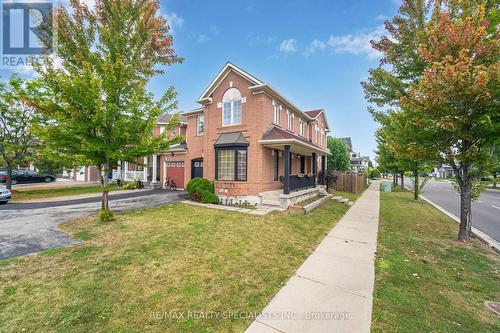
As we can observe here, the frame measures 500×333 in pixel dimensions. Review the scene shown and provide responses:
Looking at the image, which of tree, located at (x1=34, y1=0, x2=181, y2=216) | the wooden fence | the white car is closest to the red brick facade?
tree, located at (x1=34, y1=0, x2=181, y2=216)

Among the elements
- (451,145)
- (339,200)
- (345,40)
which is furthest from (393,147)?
(345,40)

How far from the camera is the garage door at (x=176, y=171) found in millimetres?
19814

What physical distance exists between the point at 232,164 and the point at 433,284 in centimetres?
1087

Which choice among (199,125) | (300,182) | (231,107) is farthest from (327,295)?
(199,125)

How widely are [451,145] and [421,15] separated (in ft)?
21.6

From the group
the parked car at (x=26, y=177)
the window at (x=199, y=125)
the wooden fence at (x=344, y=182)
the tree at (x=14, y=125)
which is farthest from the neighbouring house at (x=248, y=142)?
the parked car at (x=26, y=177)

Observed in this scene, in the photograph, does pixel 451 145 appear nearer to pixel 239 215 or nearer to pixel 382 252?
pixel 382 252

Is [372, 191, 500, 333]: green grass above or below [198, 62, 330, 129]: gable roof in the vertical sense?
below

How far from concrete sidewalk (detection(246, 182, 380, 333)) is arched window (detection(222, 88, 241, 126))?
9.81 m

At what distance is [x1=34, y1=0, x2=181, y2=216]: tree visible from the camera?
25.5ft

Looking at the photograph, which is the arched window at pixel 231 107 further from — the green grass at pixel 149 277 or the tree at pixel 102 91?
the green grass at pixel 149 277

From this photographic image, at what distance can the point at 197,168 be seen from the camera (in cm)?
1775

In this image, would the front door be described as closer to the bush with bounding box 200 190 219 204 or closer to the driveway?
the bush with bounding box 200 190 219 204

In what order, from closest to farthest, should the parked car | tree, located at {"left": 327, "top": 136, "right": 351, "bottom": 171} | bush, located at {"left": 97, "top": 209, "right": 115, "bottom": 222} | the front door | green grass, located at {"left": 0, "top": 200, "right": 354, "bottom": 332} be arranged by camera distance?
green grass, located at {"left": 0, "top": 200, "right": 354, "bottom": 332} → bush, located at {"left": 97, "top": 209, "right": 115, "bottom": 222} → the front door → the parked car → tree, located at {"left": 327, "top": 136, "right": 351, "bottom": 171}
